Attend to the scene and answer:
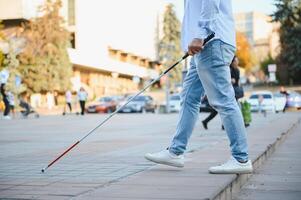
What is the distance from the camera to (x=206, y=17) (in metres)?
5.56

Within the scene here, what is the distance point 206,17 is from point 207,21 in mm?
40

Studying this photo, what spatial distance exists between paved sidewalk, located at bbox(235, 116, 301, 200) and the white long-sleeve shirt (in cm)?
155

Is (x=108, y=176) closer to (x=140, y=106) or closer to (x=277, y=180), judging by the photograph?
(x=277, y=180)

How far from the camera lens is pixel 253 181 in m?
6.48

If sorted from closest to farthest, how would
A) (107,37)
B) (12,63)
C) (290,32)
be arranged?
(12,63) < (290,32) < (107,37)

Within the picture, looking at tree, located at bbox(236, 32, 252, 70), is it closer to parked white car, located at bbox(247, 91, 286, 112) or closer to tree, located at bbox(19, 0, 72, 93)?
tree, located at bbox(19, 0, 72, 93)

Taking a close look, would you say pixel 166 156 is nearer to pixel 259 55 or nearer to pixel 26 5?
pixel 26 5

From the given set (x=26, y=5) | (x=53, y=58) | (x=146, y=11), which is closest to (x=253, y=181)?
(x=53, y=58)

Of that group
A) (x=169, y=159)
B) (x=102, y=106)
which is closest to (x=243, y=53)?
(x=102, y=106)

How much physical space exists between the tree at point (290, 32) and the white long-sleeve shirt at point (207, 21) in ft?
207

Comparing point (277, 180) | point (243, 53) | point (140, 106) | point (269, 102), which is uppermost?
point (243, 53)

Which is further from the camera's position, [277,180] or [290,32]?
[290,32]

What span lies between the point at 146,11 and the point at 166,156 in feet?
306

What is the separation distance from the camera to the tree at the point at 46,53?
5225cm
